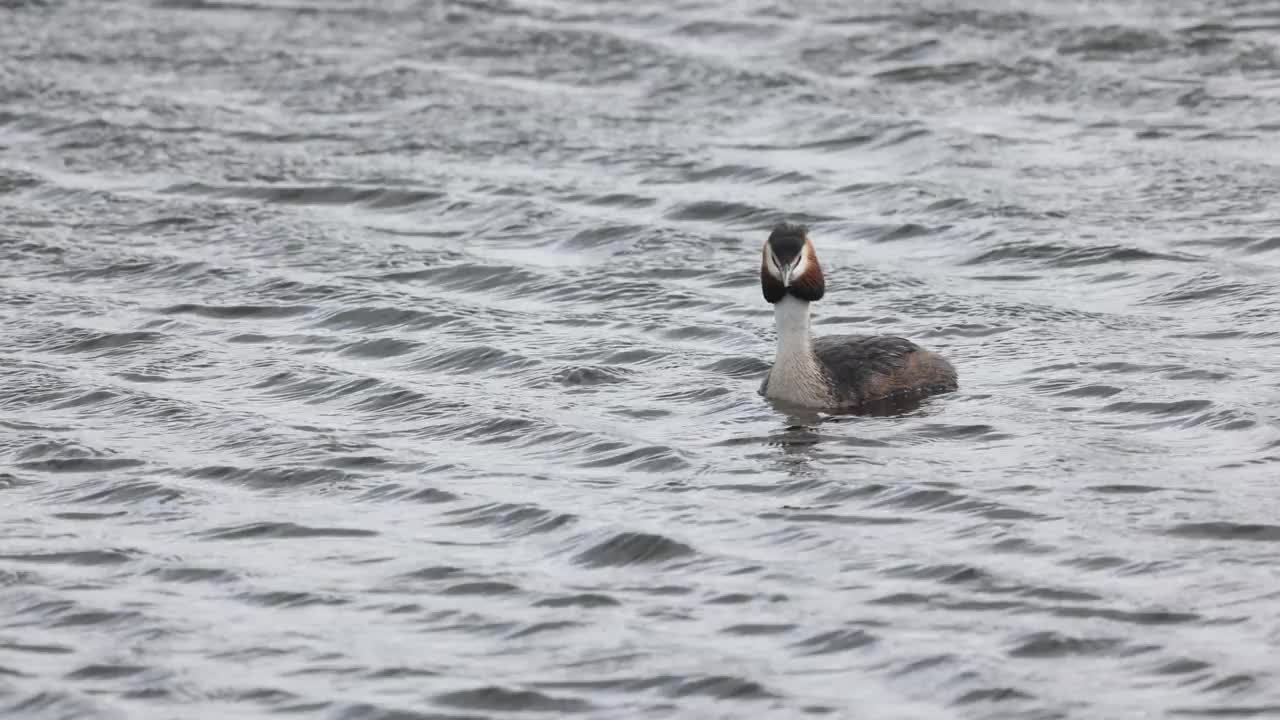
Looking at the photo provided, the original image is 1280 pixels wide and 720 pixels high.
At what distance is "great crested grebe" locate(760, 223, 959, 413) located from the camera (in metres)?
13.7

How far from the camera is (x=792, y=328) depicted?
1385cm

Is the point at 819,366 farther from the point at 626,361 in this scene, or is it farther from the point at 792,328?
the point at 626,361

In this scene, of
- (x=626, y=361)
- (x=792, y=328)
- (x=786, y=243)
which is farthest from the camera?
(x=626, y=361)

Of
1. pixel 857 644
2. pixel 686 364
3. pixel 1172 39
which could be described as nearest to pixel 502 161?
pixel 686 364

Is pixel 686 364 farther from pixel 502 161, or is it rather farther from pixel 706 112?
pixel 706 112

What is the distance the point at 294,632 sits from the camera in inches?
394

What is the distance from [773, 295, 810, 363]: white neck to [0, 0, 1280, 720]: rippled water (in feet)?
1.68

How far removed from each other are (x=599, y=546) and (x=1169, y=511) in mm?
2915

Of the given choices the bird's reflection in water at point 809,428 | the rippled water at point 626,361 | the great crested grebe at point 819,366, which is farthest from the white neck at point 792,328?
the rippled water at point 626,361

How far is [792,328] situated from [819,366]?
1.00 ft

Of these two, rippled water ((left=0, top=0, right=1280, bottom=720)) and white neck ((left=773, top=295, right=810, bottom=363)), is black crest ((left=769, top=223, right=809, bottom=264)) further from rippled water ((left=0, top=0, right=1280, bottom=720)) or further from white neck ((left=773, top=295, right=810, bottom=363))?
rippled water ((left=0, top=0, right=1280, bottom=720))

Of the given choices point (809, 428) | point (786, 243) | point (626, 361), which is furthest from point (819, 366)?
point (626, 361)

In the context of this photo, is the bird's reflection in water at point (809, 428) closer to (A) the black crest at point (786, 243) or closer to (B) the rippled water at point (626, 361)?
(B) the rippled water at point (626, 361)

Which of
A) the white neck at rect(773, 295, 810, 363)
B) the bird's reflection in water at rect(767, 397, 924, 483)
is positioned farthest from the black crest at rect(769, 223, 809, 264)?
the bird's reflection in water at rect(767, 397, 924, 483)
